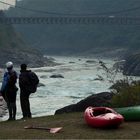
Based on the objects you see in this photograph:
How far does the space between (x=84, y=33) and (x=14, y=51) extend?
144 ft

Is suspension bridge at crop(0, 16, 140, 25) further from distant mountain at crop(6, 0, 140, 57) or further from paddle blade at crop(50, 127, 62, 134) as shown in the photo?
paddle blade at crop(50, 127, 62, 134)

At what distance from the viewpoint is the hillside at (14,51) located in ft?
267

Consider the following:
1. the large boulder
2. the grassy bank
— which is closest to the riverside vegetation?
the grassy bank

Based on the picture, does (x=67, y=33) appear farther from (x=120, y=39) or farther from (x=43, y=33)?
(x=120, y=39)

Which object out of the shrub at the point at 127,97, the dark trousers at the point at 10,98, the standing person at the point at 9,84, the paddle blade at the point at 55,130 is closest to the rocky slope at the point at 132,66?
the shrub at the point at 127,97

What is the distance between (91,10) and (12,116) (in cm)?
12226

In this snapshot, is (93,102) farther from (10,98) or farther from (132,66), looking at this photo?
(132,66)

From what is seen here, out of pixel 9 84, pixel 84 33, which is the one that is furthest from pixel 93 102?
pixel 84 33

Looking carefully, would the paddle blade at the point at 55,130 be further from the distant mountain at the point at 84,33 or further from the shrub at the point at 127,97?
the distant mountain at the point at 84,33

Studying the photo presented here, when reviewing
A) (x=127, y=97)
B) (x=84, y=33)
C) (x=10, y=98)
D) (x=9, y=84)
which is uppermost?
(x=84, y=33)

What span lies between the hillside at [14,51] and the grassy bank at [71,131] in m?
66.4

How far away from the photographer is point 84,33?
128250 millimetres

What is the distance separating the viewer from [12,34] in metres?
97.9

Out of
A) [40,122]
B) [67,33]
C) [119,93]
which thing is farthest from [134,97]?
[67,33]
